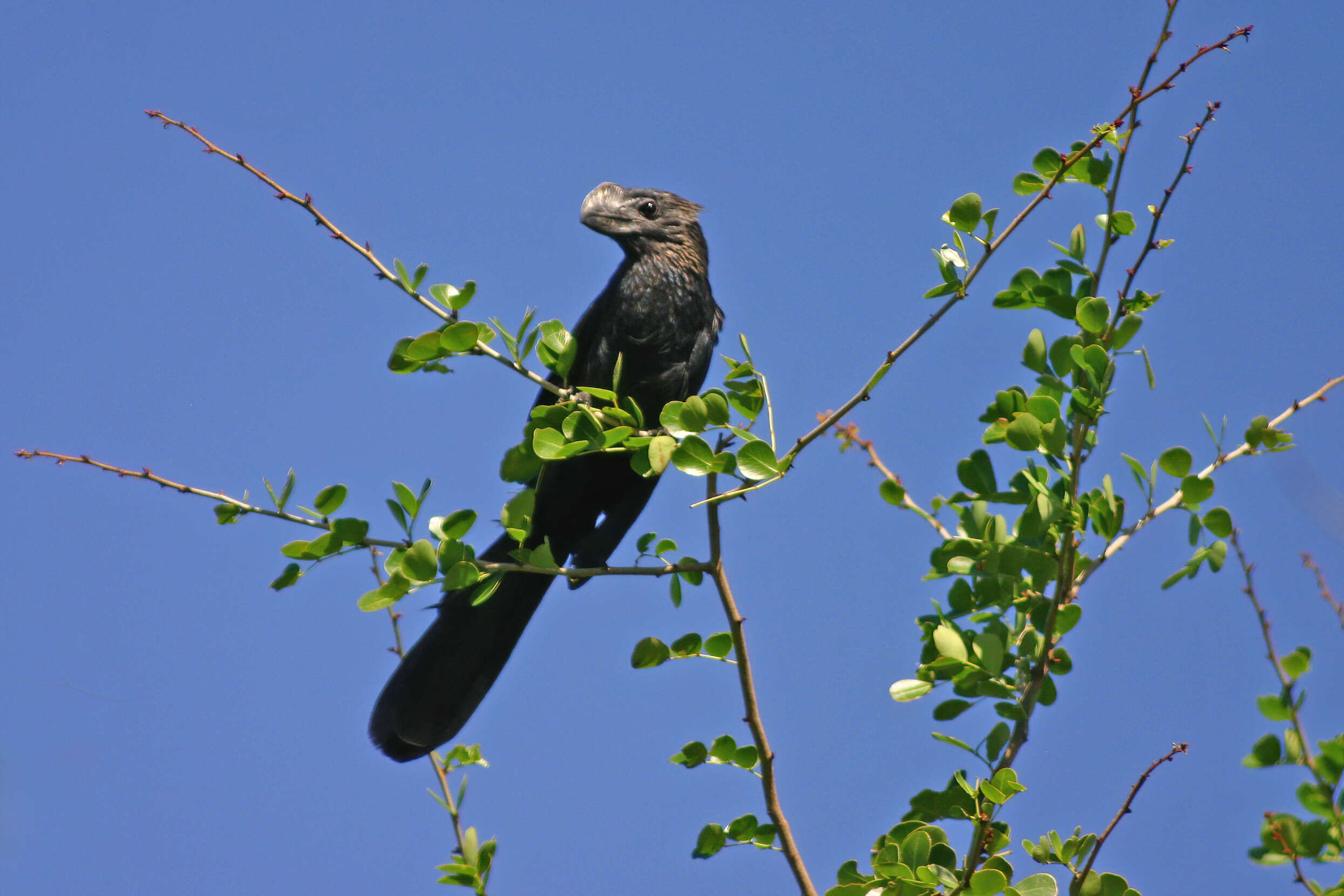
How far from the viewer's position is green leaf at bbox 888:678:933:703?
7.06ft

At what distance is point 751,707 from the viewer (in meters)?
2.51

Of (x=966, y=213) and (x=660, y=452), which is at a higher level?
(x=966, y=213)

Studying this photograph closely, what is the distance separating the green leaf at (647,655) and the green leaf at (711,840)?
17.2 inches

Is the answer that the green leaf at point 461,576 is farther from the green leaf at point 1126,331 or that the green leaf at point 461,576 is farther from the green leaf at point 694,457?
the green leaf at point 1126,331

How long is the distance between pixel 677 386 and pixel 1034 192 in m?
1.87

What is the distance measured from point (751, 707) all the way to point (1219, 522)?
1.11m

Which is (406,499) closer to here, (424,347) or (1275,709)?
(424,347)

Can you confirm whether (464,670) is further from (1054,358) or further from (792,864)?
(1054,358)

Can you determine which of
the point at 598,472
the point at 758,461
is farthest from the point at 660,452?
the point at 598,472

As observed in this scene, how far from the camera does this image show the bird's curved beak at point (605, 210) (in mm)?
4348

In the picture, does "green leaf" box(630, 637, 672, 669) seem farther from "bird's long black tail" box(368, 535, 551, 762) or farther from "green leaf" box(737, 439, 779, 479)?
"bird's long black tail" box(368, 535, 551, 762)

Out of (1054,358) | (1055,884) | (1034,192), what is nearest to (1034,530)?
(1054,358)

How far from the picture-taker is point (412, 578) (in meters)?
2.40

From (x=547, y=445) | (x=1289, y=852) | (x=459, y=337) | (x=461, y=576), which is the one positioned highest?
(x=459, y=337)
